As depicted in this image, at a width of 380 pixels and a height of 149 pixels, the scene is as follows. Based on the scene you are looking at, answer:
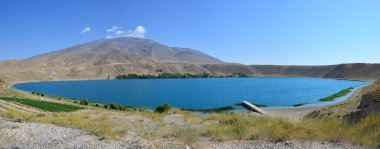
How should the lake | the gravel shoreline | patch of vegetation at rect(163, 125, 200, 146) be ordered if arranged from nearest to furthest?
the gravel shoreline < patch of vegetation at rect(163, 125, 200, 146) < the lake

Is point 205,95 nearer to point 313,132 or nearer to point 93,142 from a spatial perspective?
point 313,132

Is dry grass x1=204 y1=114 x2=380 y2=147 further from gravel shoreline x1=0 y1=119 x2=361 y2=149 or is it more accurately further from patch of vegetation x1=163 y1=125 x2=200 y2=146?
patch of vegetation x1=163 y1=125 x2=200 y2=146

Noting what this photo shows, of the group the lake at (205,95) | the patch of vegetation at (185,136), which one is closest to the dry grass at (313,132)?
the patch of vegetation at (185,136)

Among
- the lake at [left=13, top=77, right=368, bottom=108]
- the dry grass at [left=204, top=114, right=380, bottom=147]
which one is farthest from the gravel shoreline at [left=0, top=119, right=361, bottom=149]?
the lake at [left=13, top=77, right=368, bottom=108]

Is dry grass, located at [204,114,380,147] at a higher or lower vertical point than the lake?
higher

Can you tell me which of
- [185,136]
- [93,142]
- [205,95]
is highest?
[185,136]

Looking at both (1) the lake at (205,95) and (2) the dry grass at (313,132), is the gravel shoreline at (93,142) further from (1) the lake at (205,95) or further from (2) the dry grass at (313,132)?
(1) the lake at (205,95)

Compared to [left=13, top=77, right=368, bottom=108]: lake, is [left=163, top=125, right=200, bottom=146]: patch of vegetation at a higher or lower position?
higher

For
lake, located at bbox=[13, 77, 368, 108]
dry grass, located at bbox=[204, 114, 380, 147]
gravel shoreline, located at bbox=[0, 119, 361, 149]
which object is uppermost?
dry grass, located at bbox=[204, 114, 380, 147]

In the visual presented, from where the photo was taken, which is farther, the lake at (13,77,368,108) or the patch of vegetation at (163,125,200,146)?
the lake at (13,77,368,108)

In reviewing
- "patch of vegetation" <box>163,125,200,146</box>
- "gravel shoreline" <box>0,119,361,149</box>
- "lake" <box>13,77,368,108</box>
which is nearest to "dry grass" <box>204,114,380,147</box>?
"gravel shoreline" <box>0,119,361,149</box>

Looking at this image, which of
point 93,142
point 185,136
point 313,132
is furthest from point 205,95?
point 93,142

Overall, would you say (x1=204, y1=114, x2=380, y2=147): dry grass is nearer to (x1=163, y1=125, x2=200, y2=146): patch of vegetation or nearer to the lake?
(x1=163, y1=125, x2=200, y2=146): patch of vegetation

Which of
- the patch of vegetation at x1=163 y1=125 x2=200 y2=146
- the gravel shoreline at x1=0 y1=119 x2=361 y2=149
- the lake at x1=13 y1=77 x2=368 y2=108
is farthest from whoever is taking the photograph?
the lake at x1=13 y1=77 x2=368 y2=108
